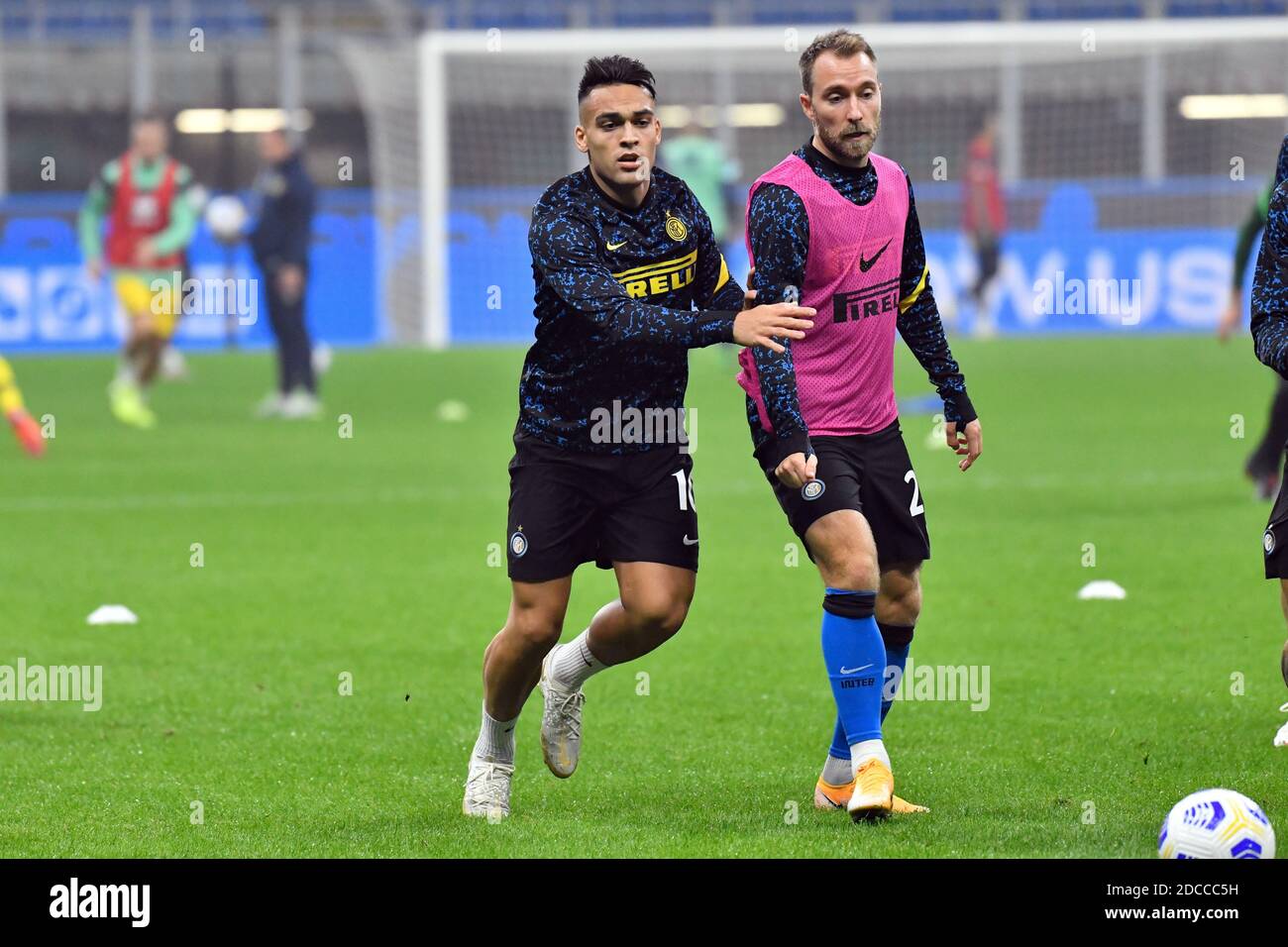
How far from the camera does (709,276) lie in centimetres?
542

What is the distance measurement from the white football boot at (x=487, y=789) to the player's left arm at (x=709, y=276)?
136cm

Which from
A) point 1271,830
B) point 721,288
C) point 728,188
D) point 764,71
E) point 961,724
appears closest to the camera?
point 1271,830

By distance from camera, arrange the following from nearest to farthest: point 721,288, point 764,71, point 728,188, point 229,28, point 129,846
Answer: point 129,846 → point 721,288 → point 728,188 → point 764,71 → point 229,28

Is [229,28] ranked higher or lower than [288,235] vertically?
higher

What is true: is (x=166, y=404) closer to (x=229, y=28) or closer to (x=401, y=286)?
(x=401, y=286)

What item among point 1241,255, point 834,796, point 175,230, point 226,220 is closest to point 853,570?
point 834,796

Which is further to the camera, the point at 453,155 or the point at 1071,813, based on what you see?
the point at 453,155

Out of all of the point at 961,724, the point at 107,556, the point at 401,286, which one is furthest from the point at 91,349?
the point at 961,724

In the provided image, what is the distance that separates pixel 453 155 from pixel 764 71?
3.98 m

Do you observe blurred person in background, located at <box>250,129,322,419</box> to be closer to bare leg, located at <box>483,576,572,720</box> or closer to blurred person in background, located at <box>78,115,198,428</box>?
blurred person in background, located at <box>78,115,198,428</box>

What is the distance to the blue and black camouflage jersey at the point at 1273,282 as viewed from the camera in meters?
4.81

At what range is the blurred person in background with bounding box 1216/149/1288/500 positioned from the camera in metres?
10.1

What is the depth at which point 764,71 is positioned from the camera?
24.4m

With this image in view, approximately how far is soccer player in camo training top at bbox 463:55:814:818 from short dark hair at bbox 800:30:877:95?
427mm
